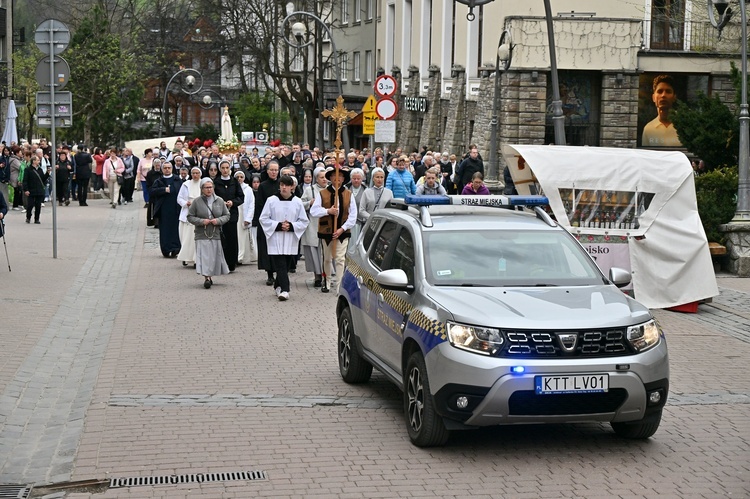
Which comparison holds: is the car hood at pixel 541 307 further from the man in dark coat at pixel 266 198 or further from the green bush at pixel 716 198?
the green bush at pixel 716 198

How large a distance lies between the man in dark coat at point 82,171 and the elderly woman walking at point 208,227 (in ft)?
65.1

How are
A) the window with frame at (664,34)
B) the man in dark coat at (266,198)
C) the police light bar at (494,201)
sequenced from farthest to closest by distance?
the window with frame at (664,34) < the man in dark coat at (266,198) < the police light bar at (494,201)

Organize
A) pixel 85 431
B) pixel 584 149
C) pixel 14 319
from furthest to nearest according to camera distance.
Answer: pixel 584 149, pixel 14 319, pixel 85 431

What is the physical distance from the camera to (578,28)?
38625mm

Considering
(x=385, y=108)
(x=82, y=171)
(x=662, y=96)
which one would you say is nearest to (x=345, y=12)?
(x=662, y=96)

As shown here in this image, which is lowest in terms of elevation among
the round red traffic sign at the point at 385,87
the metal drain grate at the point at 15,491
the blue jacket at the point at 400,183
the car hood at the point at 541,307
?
the metal drain grate at the point at 15,491

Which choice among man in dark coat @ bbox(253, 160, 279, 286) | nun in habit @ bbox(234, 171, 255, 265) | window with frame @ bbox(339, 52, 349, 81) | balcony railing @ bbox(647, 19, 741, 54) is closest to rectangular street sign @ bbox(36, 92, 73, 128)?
nun in habit @ bbox(234, 171, 255, 265)

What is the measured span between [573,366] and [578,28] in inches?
1274

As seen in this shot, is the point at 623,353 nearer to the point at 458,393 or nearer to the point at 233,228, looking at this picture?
the point at 458,393

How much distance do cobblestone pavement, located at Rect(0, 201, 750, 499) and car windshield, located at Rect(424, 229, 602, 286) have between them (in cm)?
108

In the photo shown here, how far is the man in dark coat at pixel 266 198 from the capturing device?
18188 mm

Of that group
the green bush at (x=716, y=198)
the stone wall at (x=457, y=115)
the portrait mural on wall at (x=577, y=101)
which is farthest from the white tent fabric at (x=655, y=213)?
the stone wall at (x=457, y=115)

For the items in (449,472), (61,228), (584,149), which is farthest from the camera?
(61,228)

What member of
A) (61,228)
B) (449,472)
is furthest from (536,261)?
(61,228)
